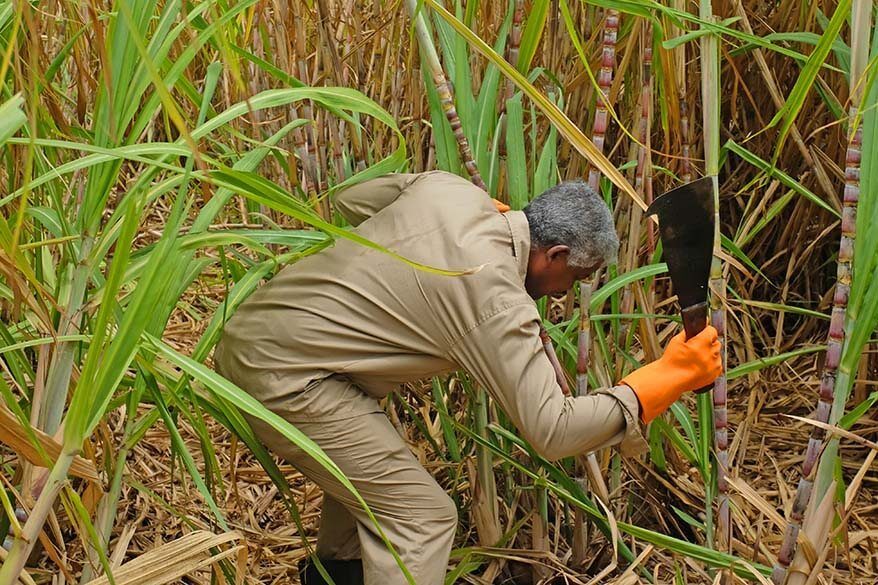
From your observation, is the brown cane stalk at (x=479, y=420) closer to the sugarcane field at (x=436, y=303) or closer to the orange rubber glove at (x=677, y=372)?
the sugarcane field at (x=436, y=303)

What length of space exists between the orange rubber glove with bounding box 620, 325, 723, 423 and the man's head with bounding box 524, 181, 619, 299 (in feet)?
0.61

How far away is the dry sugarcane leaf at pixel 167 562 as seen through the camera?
1211 millimetres

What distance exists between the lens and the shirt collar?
1.67 m

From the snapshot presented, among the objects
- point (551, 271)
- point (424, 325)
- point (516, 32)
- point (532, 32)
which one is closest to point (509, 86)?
point (516, 32)

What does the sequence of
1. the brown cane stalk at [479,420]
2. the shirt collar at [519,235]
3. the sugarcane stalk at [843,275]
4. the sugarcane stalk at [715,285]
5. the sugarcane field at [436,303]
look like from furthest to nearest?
the shirt collar at [519,235]
the brown cane stalk at [479,420]
the sugarcane stalk at [715,285]
the sugarcane stalk at [843,275]
the sugarcane field at [436,303]

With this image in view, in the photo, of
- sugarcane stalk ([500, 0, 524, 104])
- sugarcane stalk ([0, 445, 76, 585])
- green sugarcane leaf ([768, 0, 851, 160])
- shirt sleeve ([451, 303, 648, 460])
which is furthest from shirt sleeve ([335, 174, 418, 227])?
sugarcane stalk ([0, 445, 76, 585])

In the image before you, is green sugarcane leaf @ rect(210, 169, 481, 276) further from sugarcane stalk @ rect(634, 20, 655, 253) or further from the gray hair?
sugarcane stalk @ rect(634, 20, 655, 253)

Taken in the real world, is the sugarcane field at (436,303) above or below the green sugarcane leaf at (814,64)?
below

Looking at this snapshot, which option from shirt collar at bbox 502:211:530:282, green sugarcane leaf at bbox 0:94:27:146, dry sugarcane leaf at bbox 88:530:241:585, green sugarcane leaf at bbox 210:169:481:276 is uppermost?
green sugarcane leaf at bbox 0:94:27:146

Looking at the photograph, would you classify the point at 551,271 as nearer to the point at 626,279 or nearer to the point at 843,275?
the point at 626,279

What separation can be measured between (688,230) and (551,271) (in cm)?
28

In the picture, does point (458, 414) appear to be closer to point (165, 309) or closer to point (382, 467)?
point (382, 467)

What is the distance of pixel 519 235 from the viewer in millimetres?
1665

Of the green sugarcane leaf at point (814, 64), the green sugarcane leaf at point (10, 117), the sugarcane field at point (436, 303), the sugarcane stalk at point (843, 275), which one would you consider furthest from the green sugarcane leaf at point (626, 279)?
the green sugarcane leaf at point (10, 117)
